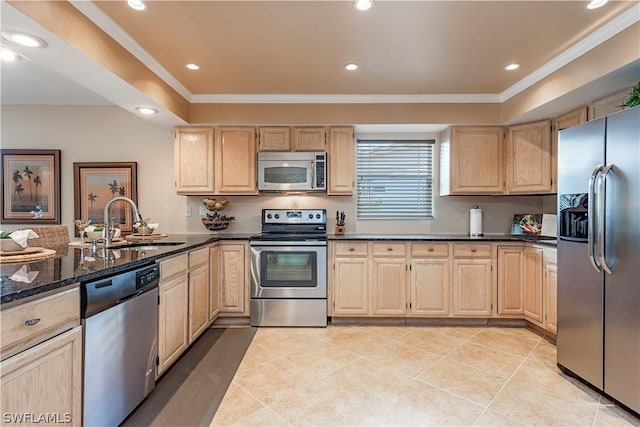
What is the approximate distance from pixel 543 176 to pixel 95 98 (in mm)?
5082

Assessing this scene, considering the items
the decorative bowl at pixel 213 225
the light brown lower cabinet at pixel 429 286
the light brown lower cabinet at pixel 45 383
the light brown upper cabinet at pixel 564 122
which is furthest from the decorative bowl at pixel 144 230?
the light brown upper cabinet at pixel 564 122

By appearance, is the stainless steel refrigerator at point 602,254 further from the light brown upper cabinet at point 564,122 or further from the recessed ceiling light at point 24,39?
the recessed ceiling light at point 24,39

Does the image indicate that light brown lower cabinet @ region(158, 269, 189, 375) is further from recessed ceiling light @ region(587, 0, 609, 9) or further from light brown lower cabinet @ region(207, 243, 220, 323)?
recessed ceiling light @ region(587, 0, 609, 9)

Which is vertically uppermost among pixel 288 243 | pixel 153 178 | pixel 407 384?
pixel 153 178

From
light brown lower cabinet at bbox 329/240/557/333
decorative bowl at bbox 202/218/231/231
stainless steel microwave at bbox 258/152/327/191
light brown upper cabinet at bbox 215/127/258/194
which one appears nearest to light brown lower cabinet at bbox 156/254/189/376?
decorative bowl at bbox 202/218/231/231

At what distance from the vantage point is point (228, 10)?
190 centimetres

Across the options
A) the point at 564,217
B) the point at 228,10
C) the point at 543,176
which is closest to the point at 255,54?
the point at 228,10

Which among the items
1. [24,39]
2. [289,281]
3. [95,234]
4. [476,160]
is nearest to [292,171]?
[289,281]

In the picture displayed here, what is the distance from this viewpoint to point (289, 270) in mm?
3174

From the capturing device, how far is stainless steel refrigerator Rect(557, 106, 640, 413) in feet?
5.68

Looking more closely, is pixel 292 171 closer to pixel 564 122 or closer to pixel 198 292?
pixel 198 292

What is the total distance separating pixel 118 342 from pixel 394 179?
3.26 m

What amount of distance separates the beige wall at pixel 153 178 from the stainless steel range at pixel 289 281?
701 mm

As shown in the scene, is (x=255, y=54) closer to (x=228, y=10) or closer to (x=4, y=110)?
(x=228, y=10)
